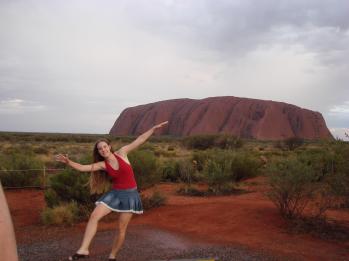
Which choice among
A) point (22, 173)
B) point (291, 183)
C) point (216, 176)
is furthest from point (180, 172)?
point (291, 183)

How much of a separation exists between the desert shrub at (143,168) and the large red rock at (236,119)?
7357 centimetres

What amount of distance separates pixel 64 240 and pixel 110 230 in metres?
1.02

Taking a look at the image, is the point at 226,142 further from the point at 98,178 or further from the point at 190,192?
the point at 98,178

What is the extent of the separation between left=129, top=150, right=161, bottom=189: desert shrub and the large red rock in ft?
241

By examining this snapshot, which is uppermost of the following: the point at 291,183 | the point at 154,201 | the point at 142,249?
the point at 291,183

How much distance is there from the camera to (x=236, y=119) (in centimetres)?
9244

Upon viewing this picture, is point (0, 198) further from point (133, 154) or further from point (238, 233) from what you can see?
point (133, 154)

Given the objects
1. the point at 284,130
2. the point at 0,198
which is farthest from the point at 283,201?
the point at 284,130

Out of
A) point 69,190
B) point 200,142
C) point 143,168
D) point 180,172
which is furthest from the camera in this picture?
point 200,142

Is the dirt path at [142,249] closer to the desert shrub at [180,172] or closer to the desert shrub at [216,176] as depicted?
the desert shrub at [216,176]

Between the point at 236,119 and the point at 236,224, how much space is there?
84733mm

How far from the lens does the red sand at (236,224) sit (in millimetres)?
6945

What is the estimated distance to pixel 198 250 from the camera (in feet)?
21.8

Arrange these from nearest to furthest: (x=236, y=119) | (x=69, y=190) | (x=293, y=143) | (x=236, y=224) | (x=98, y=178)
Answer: (x=98, y=178), (x=236, y=224), (x=69, y=190), (x=293, y=143), (x=236, y=119)
